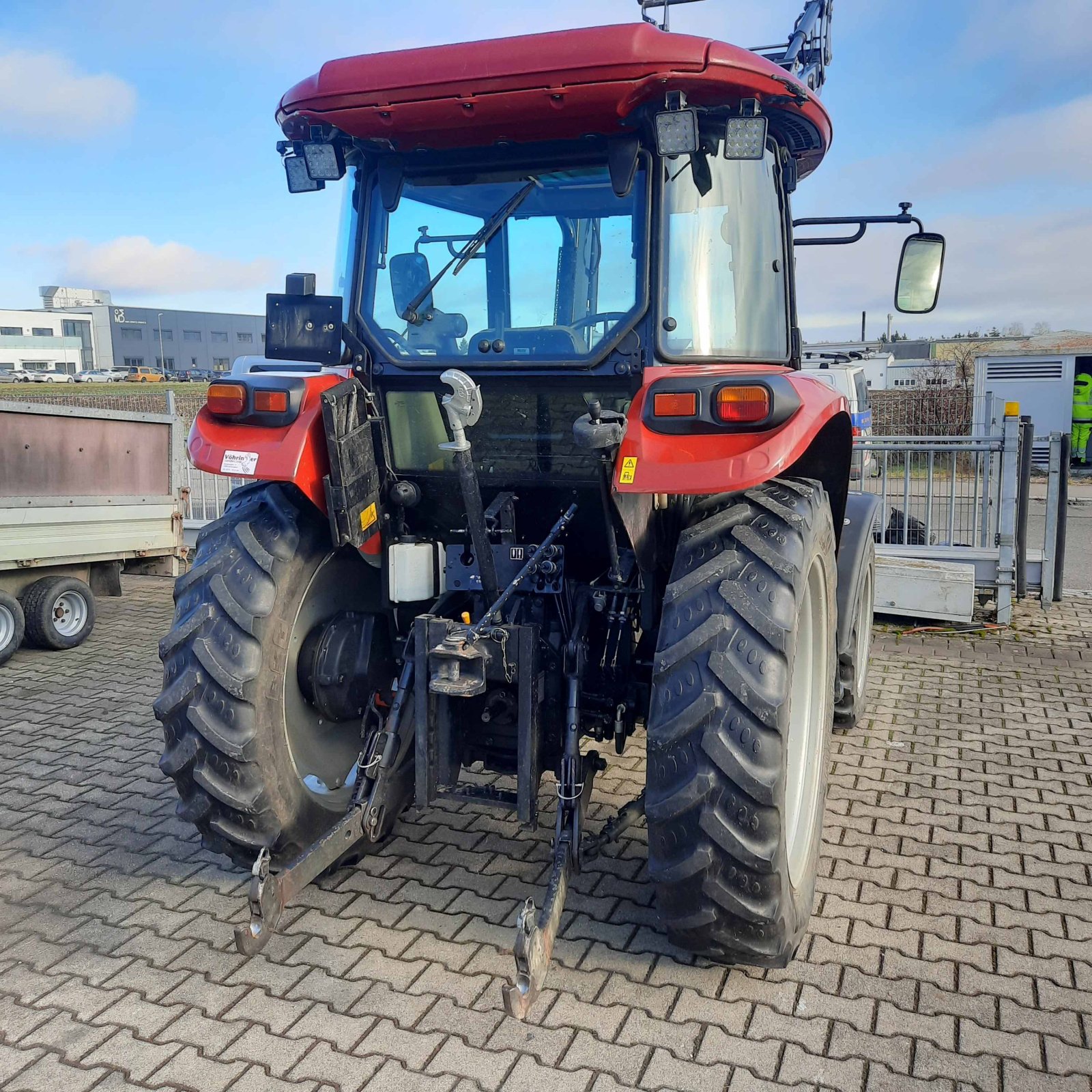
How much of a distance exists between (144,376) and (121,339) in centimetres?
2017

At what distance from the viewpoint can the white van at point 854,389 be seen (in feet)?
27.2

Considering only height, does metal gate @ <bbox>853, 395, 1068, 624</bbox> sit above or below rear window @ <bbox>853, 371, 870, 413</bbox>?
below

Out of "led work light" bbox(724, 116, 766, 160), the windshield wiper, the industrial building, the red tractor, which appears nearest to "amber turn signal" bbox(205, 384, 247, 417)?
the red tractor

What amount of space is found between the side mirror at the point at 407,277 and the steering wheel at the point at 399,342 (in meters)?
0.07

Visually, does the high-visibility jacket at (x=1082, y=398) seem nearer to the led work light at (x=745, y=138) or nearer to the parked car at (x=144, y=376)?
the led work light at (x=745, y=138)

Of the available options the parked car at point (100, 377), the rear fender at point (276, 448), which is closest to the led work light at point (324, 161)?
the rear fender at point (276, 448)

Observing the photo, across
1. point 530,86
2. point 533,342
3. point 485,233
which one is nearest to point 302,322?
point 485,233

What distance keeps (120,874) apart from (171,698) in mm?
1034

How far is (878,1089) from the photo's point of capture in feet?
8.02

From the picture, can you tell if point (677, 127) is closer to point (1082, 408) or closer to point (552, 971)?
point (552, 971)

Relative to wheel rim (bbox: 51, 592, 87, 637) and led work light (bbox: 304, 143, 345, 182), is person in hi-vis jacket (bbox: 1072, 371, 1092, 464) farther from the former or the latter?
led work light (bbox: 304, 143, 345, 182)

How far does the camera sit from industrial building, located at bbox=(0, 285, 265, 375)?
2638 inches

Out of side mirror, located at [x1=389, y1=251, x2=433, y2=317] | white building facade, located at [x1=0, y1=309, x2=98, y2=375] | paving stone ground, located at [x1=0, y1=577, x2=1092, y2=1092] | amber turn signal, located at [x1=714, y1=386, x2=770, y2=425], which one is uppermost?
white building facade, located at [x1=0, y1=309, x2=98, y2=375]

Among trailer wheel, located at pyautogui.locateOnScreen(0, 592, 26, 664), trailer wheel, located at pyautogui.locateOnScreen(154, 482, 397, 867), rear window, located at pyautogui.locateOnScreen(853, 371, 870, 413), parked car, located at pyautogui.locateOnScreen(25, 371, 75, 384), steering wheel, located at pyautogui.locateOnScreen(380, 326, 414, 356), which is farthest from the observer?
parked car, located at pyautogui.locateOnScreen(25, 371, 75, 384)
